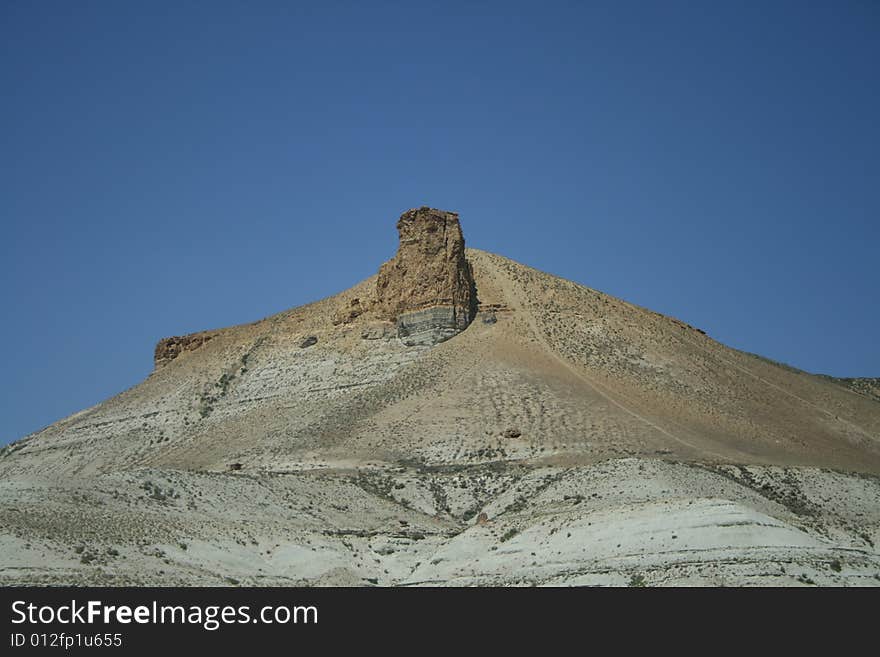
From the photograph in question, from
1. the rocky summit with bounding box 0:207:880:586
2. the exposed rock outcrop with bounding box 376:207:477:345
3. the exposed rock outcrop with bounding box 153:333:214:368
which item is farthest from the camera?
the exposed rock outcrop with bounding box 153:333:214:368

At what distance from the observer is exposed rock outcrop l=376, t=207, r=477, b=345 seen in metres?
71.6

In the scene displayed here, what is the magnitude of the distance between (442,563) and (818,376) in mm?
64506

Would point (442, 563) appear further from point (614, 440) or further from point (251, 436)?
point (251, 436)

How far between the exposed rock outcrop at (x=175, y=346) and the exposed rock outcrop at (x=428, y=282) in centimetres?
2077

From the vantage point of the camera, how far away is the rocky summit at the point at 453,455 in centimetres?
3316

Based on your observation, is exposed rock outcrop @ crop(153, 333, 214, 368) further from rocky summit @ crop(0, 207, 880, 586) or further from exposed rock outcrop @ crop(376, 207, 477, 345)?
exposed rock outcrop @ crop(376, 207, 477, 345)

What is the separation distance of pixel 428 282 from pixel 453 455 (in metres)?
17.6

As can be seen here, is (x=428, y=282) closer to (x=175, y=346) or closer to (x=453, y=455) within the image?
(x=453, y=455)

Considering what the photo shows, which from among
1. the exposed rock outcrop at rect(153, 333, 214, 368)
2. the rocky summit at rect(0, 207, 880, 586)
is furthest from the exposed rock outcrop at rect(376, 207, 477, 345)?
the exposed rock outcrop at rect(153, 333, 214, 368)

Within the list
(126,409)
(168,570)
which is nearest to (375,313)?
(126,409)

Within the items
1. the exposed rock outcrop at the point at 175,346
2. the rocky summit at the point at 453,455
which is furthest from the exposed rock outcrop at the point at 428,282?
the exposed rock outcrop at the point at 175,346

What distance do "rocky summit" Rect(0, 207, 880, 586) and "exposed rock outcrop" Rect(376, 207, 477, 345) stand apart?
0.15 meters

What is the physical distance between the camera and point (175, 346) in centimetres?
9125

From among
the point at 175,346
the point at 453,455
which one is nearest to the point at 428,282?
the point at 453,455
